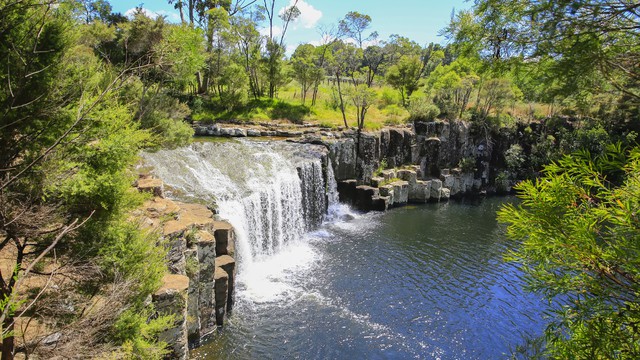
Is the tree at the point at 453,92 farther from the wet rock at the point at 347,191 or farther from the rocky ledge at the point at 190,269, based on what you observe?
the rocky ledge at the point at 190,269

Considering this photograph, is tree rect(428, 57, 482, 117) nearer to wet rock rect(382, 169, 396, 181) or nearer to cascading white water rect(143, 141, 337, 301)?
wet rock rect(382, 169, 396, 181)

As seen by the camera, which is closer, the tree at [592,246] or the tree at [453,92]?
the tree at [592,246]

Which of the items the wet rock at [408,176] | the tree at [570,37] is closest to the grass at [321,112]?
the wet rock at [408,176]

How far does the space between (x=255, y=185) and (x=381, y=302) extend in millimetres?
7730

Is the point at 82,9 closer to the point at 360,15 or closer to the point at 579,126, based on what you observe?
the point at 360,15

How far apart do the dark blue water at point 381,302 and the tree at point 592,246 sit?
756 centimetres

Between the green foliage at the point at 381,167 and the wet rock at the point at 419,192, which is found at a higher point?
the green foliage at the point at 381,167

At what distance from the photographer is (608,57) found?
168 inches

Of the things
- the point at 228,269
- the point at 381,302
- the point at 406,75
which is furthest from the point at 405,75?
the point at 228,269

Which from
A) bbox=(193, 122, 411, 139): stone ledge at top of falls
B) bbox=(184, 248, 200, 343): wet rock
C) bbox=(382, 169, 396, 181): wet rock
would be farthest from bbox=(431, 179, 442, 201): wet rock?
bbox=(184, 248, 200, 343): wet rock

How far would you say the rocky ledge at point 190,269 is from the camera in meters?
8.47

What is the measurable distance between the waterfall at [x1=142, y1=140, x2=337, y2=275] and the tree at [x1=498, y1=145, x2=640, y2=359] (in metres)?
11.7

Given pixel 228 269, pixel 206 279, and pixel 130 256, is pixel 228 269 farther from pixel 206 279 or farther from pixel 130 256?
pixel 130 256

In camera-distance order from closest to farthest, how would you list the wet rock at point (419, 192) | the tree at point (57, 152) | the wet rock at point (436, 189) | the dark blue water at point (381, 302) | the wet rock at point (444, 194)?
the tree at point (57, 152) < the dark blue water at point (381, 302) < the wet rock at point (419, 192) < the wet rock at point (436, 189) < the wet rock at point (444, 194)
